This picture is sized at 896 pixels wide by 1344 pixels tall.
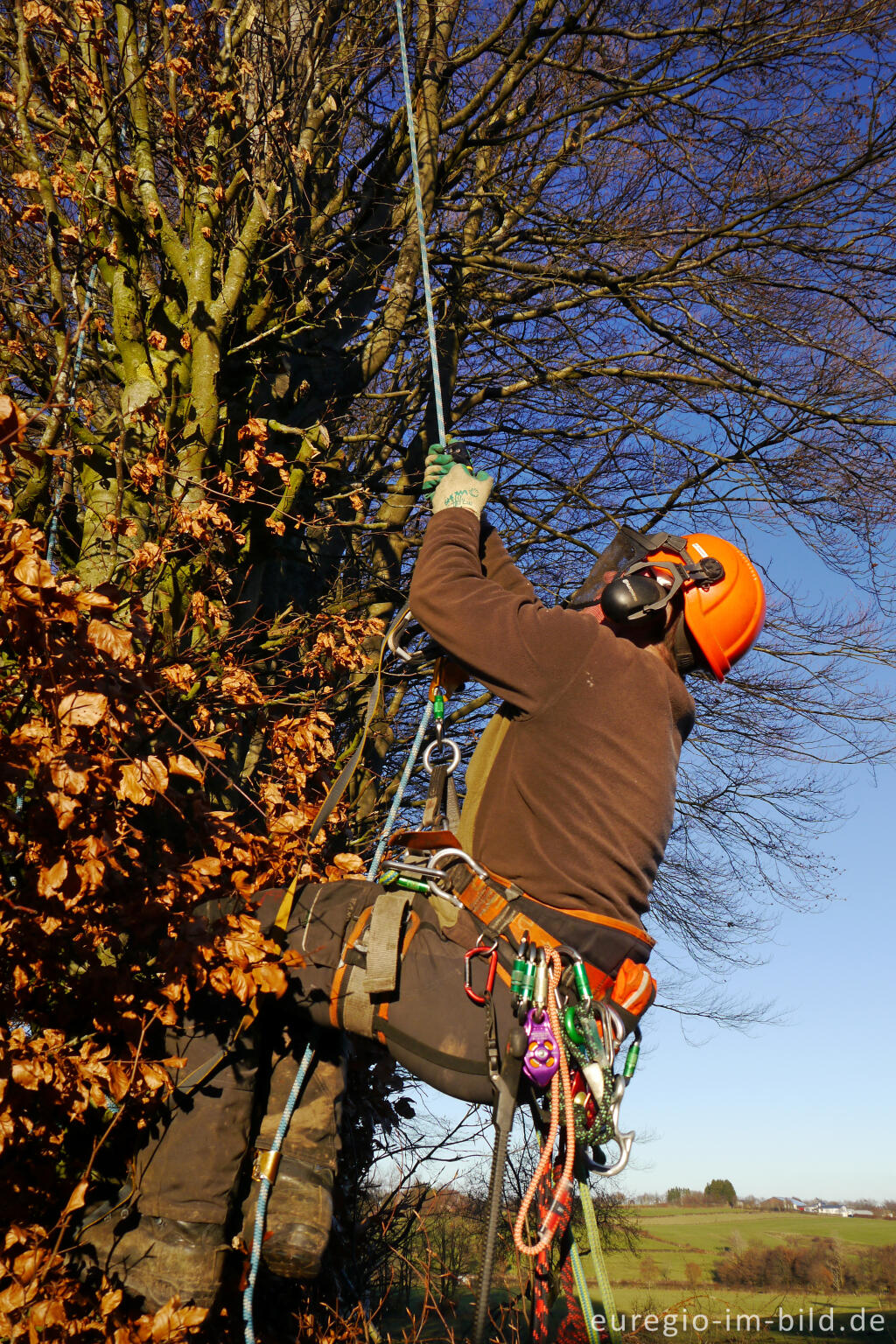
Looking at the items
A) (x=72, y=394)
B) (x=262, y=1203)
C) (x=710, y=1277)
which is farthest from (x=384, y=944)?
(x=710, y=1277)

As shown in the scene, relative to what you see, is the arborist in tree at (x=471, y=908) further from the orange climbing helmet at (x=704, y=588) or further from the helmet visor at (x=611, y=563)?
the helmet visor at (x=611, y=563)

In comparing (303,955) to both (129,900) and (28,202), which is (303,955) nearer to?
(129,900)

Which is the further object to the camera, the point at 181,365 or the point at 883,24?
the point at 883,24

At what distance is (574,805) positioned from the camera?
8.61ft

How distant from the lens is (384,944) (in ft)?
8.53

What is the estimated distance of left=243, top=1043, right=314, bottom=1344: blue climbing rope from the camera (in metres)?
2.50

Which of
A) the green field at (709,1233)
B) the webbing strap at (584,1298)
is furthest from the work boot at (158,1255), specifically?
the green field at (709,1233)

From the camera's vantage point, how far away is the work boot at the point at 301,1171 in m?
2.70

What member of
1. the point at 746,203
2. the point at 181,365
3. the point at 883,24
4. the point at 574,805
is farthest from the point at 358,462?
the point at 574,805

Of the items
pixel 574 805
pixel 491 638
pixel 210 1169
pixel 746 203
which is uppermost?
Result: pixel 746 203

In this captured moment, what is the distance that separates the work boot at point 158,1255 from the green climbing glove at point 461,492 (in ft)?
7.10

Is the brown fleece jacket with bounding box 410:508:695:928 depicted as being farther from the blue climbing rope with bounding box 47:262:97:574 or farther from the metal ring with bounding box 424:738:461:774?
the blue climbing rope with bounding box 47:262:97:574

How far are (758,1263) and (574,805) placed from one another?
19.7 meters

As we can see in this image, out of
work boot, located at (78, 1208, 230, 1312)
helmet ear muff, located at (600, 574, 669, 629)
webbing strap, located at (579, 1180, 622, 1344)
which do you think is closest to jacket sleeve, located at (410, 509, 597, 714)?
helmet ear muff, located at (600, 574, 669, 629)
